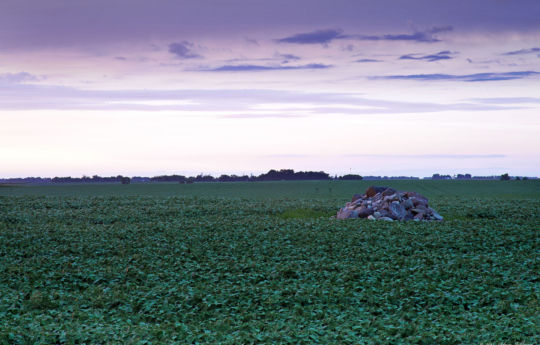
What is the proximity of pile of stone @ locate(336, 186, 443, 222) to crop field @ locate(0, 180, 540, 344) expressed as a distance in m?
3.47

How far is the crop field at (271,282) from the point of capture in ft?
44.3

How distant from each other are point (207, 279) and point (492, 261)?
1362cm

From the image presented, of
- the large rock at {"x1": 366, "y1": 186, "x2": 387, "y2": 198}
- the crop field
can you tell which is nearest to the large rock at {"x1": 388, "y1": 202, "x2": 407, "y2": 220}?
the crop field

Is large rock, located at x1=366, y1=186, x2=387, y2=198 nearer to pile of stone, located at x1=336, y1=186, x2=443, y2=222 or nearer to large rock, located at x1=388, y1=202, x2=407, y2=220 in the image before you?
pile of stone, located at x1=336, y1=186, x2=443, y2=222

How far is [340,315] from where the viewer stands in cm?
1534

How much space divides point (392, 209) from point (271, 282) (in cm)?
2198

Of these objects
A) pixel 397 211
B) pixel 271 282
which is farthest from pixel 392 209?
pixel 271 282

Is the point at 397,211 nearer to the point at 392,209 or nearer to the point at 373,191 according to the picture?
the point at 392,209

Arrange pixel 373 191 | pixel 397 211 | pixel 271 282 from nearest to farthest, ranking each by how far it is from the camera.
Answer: pixel 271 282 < pixel 397 211 < pixel 373 191

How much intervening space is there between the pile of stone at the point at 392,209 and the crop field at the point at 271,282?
347 centimetres

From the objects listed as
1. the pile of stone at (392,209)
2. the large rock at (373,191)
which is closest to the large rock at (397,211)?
the pile of stone at (392,209)

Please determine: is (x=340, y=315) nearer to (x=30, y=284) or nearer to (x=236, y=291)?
(x=236, y=291)

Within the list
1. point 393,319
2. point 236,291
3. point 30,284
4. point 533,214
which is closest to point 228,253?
point 236,291

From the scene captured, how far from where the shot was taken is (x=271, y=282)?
1939 cm
